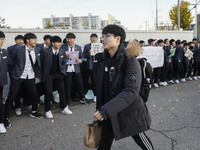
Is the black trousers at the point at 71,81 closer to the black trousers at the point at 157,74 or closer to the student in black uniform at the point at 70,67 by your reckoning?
the student in black uniform at the point at 70,67

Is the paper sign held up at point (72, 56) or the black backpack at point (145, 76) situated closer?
the black backpack at point (145, 76)

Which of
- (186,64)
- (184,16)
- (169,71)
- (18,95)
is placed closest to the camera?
(18,95)

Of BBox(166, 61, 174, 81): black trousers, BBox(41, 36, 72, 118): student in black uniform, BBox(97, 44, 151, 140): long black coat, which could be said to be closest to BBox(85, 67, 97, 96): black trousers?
BBox(41, 36, 72, 118): student in black uniform

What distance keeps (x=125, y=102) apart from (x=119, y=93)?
119mm

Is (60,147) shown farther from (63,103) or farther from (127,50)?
(127,50)

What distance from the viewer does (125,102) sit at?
6.48 feet

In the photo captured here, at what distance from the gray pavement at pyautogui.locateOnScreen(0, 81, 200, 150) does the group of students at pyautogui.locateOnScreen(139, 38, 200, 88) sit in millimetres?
2834

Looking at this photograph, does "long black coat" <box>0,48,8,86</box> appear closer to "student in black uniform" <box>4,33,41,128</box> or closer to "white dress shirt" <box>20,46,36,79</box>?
"student in black uniform" <box>4,33,41,128</box>

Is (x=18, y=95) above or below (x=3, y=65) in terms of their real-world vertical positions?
below

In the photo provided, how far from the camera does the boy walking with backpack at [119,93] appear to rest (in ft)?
6.48

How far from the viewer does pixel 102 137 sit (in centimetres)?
227

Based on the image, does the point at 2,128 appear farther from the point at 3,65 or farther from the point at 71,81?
the point at 71,81

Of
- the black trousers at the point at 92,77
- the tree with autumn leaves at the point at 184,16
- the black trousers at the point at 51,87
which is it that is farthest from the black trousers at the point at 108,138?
the tree with autumn leaves at the point at 184,16

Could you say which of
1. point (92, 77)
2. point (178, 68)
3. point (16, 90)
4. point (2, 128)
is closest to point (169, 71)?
point (178, 68)
